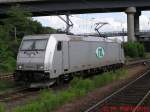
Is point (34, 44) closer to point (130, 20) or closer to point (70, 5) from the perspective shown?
point (70, 5)

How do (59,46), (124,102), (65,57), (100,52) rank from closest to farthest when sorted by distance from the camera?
(124,102) < (59,46) < (65,57) < (100,52)

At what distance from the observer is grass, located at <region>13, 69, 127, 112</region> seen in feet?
51.0

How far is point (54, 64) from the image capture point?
79.1 ft

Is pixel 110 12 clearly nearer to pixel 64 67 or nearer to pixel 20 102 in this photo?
pixel 64 67

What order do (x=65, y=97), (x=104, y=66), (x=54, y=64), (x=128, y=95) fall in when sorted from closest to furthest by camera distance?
(x=65, y=97) → (x=128, y=95) → (x=54, y=64) → (x=104, y=66)

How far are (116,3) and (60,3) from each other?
9.64 metres

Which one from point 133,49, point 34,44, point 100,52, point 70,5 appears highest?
point 70,5

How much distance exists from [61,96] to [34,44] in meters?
6.95

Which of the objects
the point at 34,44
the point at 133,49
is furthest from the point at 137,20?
the point at 34,44

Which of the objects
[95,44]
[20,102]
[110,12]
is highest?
[110,12]

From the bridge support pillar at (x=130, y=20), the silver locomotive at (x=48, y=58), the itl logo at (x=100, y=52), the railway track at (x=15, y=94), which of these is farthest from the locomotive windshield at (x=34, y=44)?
the bridge support pillar at (x=130, y=20)

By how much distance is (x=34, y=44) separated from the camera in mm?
24891

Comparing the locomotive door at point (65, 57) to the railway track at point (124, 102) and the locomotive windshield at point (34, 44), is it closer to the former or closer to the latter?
the locomotive windshield at point (34, 44)

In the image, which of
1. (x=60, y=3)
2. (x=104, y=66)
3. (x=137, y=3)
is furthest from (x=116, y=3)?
(x=104, y=66)
